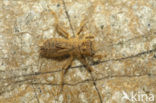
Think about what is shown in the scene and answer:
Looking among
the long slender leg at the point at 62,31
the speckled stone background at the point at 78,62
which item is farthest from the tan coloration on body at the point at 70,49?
the speckled stone background at the point at 78,62

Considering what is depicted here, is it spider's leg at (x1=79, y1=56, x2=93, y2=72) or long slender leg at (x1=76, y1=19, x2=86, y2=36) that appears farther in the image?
long slender leg at (x1=76, y1=19, x2=86, y2=36)

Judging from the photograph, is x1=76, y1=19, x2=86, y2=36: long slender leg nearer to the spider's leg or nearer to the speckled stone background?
the speckled stone background

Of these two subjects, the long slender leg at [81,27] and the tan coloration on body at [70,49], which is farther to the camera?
the long slender leg at [81,27]

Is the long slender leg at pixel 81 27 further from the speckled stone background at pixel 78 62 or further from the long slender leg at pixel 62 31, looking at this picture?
the long slender leg at pixel 62 31

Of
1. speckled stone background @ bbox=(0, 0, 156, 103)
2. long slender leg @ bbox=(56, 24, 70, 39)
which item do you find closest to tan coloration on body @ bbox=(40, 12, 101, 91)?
long slender leg @ bbox=(56, 24, 70, 39)

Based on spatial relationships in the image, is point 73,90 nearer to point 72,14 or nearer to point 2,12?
point 72,14

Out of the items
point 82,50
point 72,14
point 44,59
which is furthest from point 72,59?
point 72,14
